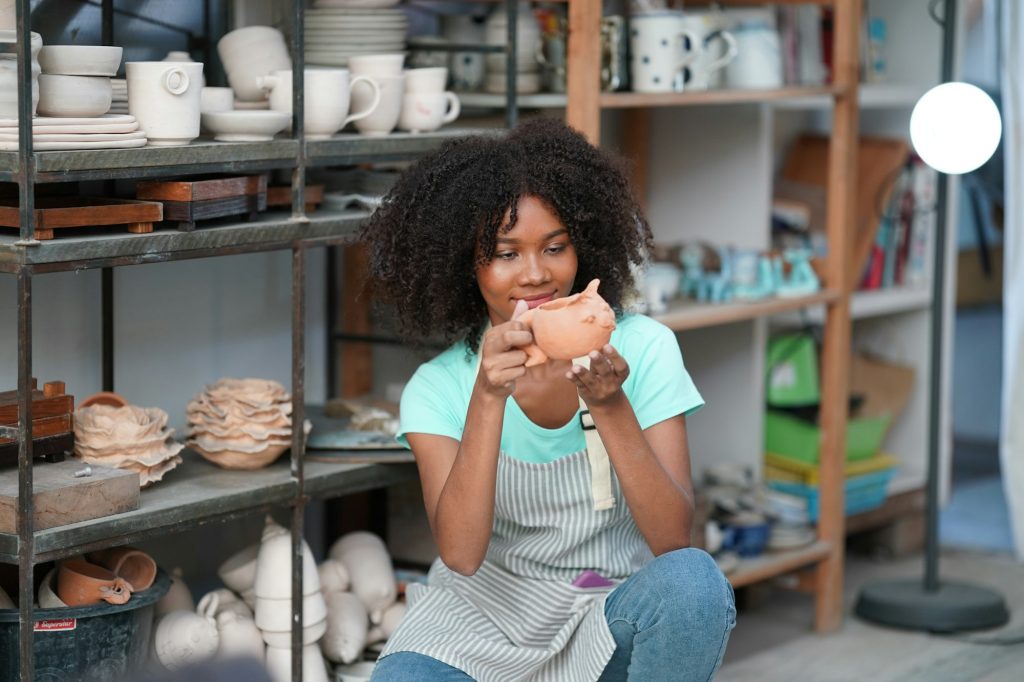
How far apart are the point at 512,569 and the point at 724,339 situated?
4.40ft

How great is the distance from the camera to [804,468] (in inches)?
142

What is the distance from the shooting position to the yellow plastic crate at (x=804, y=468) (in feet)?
11.8

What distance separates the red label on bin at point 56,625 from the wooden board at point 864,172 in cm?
227

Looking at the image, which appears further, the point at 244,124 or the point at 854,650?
the point at 854,650

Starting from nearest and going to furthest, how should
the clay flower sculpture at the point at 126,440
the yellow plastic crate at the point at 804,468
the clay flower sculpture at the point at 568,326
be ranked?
the clay flower sculpture at the point at 568,326 < the clay flower sculpture at the point at 126,440 < the yellow plastic crate at the point at 804,468

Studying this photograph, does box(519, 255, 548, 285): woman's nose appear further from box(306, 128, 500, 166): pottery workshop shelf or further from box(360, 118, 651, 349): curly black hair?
box(306, 128, 500, 166): pottery workshop shelf

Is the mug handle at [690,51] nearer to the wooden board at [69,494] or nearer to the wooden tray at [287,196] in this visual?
the wooden tray at [287,196]

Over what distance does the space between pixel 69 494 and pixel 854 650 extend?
1862 mm

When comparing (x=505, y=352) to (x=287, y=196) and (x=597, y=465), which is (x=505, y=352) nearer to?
(x=597, y=465)

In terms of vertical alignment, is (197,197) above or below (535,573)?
above

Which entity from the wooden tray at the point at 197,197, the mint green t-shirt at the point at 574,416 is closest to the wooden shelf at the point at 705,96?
the mint green t-shirt at the point at 574,416

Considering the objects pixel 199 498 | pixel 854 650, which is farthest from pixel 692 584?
pixel 854 650

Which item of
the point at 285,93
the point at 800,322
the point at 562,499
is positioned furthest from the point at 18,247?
the point at 800,322

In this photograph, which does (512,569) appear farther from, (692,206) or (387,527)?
(692,206)
